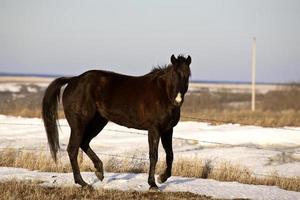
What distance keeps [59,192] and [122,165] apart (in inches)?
166

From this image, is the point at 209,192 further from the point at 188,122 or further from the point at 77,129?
the point at 188,122

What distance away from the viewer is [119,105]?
32.2 feet

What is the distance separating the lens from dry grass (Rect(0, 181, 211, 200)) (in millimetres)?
8266

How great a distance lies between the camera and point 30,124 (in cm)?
2186

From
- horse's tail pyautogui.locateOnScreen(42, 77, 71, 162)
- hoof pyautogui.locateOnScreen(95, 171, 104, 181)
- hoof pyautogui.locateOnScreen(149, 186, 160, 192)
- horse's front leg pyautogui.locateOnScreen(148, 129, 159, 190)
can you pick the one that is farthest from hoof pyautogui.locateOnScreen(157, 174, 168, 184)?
horse's tail pyautogui.locateOnScreen(42, 77, 71, 162)

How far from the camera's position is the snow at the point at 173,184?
8952 mm

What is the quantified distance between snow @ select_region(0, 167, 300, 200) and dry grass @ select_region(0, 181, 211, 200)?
411 millimetres

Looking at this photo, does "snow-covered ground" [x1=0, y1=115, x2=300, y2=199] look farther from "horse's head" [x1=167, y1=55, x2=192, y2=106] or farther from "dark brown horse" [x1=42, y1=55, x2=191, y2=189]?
"horse's head" [x1=167, y1=55, x2=192, y2=106]

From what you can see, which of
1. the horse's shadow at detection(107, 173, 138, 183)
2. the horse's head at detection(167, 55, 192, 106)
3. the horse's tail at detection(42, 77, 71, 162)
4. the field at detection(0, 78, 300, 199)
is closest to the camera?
the horse's head at detection(167, 55, 192, 106)

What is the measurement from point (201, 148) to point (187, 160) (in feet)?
16.2

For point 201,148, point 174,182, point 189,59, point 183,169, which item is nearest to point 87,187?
point 174,182

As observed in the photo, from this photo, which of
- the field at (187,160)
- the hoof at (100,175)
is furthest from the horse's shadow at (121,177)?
the hoof at (100,175)

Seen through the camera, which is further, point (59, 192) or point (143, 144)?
point (143, 144)

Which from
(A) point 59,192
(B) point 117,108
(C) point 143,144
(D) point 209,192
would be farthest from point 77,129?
(C) point 143,144
